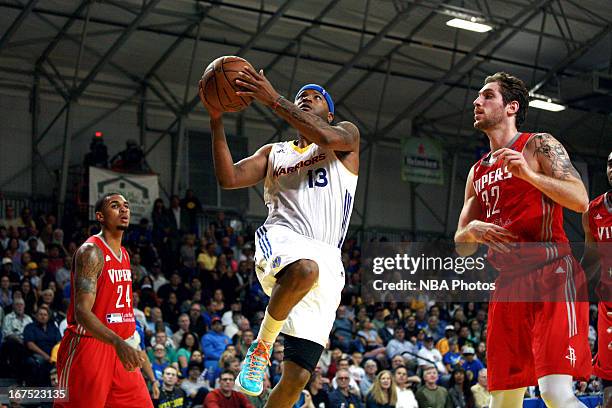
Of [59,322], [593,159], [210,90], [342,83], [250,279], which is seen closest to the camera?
[210,90]

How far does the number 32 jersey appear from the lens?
7.45m

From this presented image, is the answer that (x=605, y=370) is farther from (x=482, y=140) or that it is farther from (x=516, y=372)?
(x=482, y=140)

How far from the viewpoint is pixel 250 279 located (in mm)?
19750

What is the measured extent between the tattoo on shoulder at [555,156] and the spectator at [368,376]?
1028cm

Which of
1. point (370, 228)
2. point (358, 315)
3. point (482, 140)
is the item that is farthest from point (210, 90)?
point (482, 140)

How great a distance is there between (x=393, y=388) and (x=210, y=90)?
9.63 meters

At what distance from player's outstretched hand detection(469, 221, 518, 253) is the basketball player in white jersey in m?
0.97

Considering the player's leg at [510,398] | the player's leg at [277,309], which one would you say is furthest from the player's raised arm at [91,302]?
the player's leg at [510,398]

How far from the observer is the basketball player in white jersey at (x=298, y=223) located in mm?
5586

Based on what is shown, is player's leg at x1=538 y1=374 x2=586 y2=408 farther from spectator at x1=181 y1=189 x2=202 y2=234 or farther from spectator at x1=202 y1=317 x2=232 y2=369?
spectator at x1=181 y1=189 x2=202 y2=234

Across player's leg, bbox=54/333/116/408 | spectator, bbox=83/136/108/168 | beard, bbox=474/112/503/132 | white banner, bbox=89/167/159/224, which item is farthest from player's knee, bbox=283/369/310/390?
spectator, bbox=83/136/108/168

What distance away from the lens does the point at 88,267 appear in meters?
7.44

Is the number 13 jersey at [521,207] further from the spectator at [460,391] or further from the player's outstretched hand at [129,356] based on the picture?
the spectator at [460,391]

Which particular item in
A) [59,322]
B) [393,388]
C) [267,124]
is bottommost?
[393,388]
